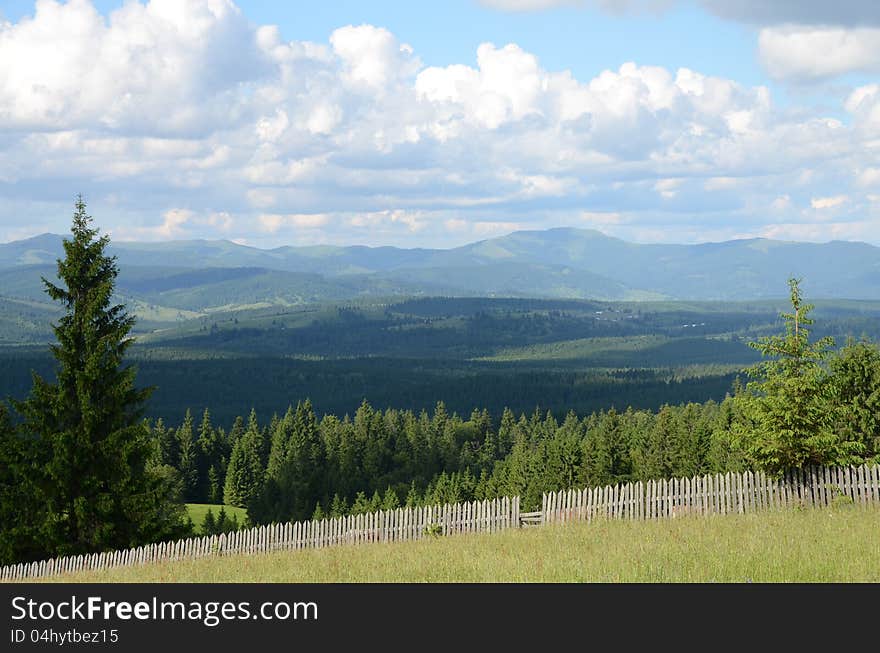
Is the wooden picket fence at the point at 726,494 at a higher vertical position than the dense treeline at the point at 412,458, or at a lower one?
higher

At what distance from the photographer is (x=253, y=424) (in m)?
122

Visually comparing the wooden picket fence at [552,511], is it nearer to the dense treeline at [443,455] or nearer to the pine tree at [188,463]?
the dense treeline at [443,455]

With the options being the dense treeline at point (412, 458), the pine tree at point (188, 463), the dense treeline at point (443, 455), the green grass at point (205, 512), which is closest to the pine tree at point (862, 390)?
the dense treeline at point (443, 455)

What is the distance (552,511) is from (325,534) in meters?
6.29

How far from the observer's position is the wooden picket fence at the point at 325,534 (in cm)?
2266

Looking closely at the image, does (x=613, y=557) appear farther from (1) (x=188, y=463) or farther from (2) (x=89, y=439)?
(1) (x=188, y=463)

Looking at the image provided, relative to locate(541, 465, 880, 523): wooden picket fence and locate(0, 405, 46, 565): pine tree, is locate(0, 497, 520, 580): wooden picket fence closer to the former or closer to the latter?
locate(541, 465, 880, 523): wooden picket fence

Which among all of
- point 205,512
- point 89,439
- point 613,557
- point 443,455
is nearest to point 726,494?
point 613,557

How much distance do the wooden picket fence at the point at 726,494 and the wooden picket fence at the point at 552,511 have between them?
0.02 meters

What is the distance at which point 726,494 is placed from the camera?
830 inches

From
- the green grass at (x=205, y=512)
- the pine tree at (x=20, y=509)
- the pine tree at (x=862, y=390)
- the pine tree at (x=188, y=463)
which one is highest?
the pine tree at (x=862, y=390)
